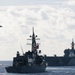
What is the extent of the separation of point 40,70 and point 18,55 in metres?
11.6

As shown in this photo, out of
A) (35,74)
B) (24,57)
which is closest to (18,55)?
(24,57)

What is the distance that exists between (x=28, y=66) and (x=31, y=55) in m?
5.02

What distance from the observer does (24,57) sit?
5315 inches

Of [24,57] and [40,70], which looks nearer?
[24,57]

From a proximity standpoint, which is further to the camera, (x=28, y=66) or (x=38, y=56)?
(x=38, y=56)

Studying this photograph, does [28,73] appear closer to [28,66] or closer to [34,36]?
[28,66]

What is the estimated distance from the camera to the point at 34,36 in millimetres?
143250

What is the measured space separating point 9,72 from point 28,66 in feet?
18.7

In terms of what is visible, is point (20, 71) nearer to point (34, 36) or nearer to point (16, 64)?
point (16, 64)

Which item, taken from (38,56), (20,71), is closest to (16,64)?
(20,71)

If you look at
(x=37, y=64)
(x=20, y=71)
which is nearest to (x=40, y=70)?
(x=37, y=64)

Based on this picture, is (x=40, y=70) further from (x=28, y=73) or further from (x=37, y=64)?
(x=28, y=73)

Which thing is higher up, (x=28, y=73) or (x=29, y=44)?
(x=29, y=44)

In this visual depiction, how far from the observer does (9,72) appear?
444 feet
